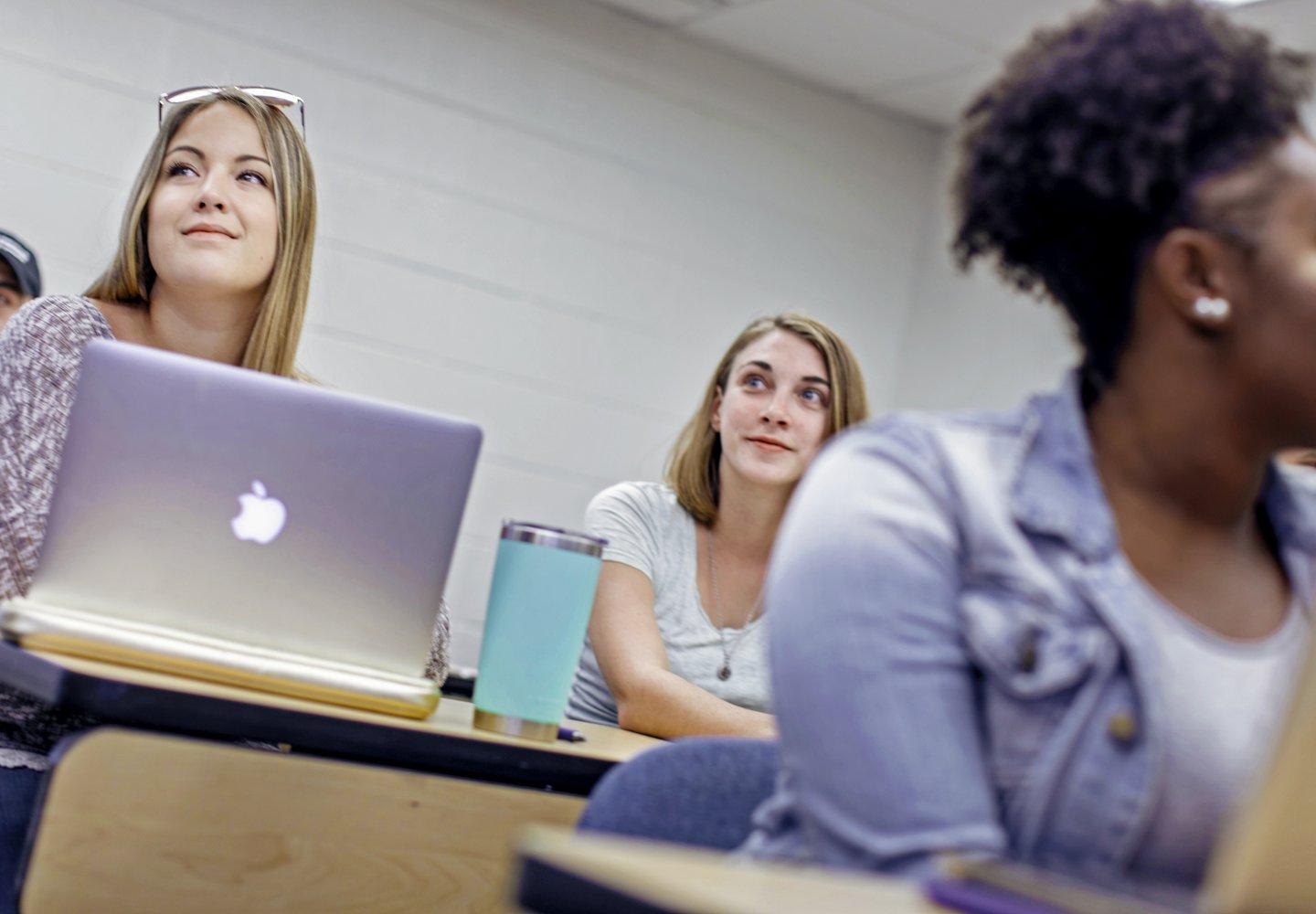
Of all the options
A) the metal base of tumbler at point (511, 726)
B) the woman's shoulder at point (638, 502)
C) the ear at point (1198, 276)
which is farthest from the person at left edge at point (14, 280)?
the ear at point (1198, 276)

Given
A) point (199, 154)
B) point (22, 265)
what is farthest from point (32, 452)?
point (22, 265)

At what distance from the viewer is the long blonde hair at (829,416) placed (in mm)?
2643

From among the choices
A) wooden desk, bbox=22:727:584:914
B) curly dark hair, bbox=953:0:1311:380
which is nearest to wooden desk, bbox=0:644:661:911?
wooden desk, bbox=22:727:584:914

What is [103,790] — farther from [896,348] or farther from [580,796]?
[896,348]

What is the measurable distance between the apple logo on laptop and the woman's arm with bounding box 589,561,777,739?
2.68 ft

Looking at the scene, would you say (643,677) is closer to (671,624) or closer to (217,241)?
(671,624)

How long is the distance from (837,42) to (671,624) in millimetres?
2740

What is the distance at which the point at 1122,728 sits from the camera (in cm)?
94

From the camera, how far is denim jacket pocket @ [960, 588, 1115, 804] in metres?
0.94

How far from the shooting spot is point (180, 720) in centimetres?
128

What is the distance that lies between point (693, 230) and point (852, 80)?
2.37ft

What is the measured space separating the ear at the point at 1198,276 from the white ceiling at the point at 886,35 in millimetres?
3179

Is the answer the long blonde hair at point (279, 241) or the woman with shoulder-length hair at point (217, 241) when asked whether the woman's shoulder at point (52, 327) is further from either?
the long blonde hair at point (279, 241)

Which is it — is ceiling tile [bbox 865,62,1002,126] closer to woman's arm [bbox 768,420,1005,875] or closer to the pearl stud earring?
the pearl stud earring
